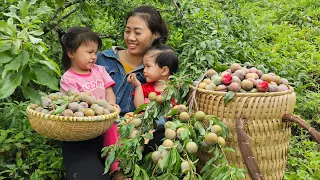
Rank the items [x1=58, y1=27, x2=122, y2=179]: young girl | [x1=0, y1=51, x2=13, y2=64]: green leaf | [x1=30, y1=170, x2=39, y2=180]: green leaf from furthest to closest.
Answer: [x1=58, y1=27, x2=122, y2=179]: young girl < [x1=30, y1=170, x2=39, y2=180]: green leaf < [x1=0, y1=51, x2=13, y2=64]: green leaf

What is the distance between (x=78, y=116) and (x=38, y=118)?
20 cm

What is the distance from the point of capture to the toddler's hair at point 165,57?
112 inches

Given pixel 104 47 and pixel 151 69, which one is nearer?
pixel 151 69

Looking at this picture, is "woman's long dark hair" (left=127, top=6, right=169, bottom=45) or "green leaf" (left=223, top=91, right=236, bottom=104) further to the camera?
"woman's long dark hair" (left=127, top=6, right=169, bottom=45)

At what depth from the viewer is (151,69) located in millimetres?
2844

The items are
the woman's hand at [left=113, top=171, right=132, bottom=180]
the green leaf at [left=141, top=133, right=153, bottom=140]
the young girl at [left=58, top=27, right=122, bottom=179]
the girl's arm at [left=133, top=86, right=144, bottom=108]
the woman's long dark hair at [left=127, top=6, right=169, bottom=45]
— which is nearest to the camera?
the green leaf at [left=141, top=133, right=153, bottom=140]

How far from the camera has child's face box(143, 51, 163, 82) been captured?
284 cm

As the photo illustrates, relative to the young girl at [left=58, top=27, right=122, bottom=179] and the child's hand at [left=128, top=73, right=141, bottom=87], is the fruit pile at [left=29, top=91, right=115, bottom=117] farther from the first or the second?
the child's hand at [left=128, top=73, right=141, bottom=87]

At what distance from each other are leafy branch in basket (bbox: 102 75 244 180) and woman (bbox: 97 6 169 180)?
24.9 inches

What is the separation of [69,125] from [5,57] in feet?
1.45

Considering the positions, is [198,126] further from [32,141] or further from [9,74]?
[32,141]

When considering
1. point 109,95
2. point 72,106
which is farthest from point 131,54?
point 72,106

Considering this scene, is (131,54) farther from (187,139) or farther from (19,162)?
(187,139)

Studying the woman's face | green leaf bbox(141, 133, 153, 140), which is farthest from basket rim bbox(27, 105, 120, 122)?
the woman's face
